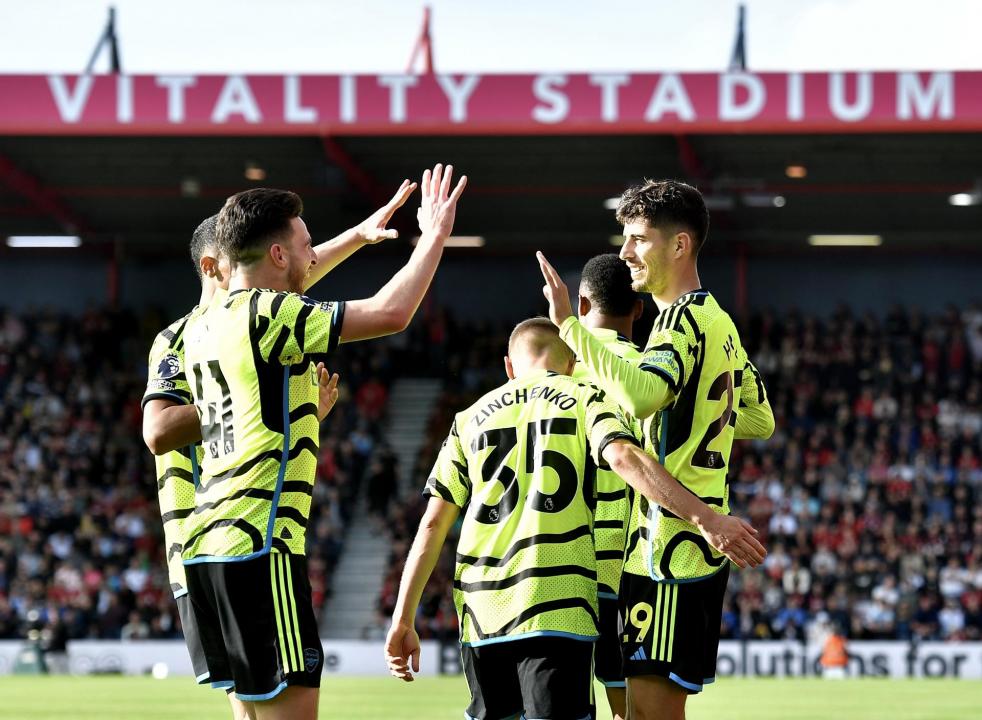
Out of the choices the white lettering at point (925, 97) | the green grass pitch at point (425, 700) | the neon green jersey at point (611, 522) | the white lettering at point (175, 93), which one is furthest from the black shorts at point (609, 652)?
the white lettering at point (175, 93)

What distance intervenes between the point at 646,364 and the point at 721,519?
0.53 meters

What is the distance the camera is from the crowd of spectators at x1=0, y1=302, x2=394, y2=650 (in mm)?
24328

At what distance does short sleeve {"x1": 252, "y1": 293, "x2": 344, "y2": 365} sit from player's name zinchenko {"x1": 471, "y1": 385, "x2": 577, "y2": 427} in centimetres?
66

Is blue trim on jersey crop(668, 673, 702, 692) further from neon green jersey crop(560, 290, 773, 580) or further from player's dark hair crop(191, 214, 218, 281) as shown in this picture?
player's dark hair crop(191, 214, 218, 281)

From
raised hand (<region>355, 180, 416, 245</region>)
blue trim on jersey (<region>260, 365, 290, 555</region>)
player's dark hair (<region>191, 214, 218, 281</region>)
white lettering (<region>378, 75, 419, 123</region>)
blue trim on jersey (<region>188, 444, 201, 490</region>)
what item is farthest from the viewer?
white lettering (<region>378, 75, 419, 123</region>)

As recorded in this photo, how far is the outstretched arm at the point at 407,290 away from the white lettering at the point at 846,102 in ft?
58.7

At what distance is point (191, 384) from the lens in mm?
4969

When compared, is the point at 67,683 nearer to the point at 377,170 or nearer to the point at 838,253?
the point at 377,170

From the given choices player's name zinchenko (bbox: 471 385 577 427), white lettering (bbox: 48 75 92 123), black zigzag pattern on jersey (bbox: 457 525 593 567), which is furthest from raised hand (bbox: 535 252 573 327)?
white lettering (bbox: 48 75 92 123)

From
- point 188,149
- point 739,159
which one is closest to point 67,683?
point 188,149

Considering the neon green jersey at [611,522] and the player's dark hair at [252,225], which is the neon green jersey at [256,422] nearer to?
the player's dark hair at [252,225]

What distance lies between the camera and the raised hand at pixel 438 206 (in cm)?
503

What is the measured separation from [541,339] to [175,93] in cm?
1837

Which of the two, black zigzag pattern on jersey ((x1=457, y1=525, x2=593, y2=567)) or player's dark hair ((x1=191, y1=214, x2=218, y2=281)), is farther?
player's dark hair ((x1=191, y1=214, x2=218, y2=281))
